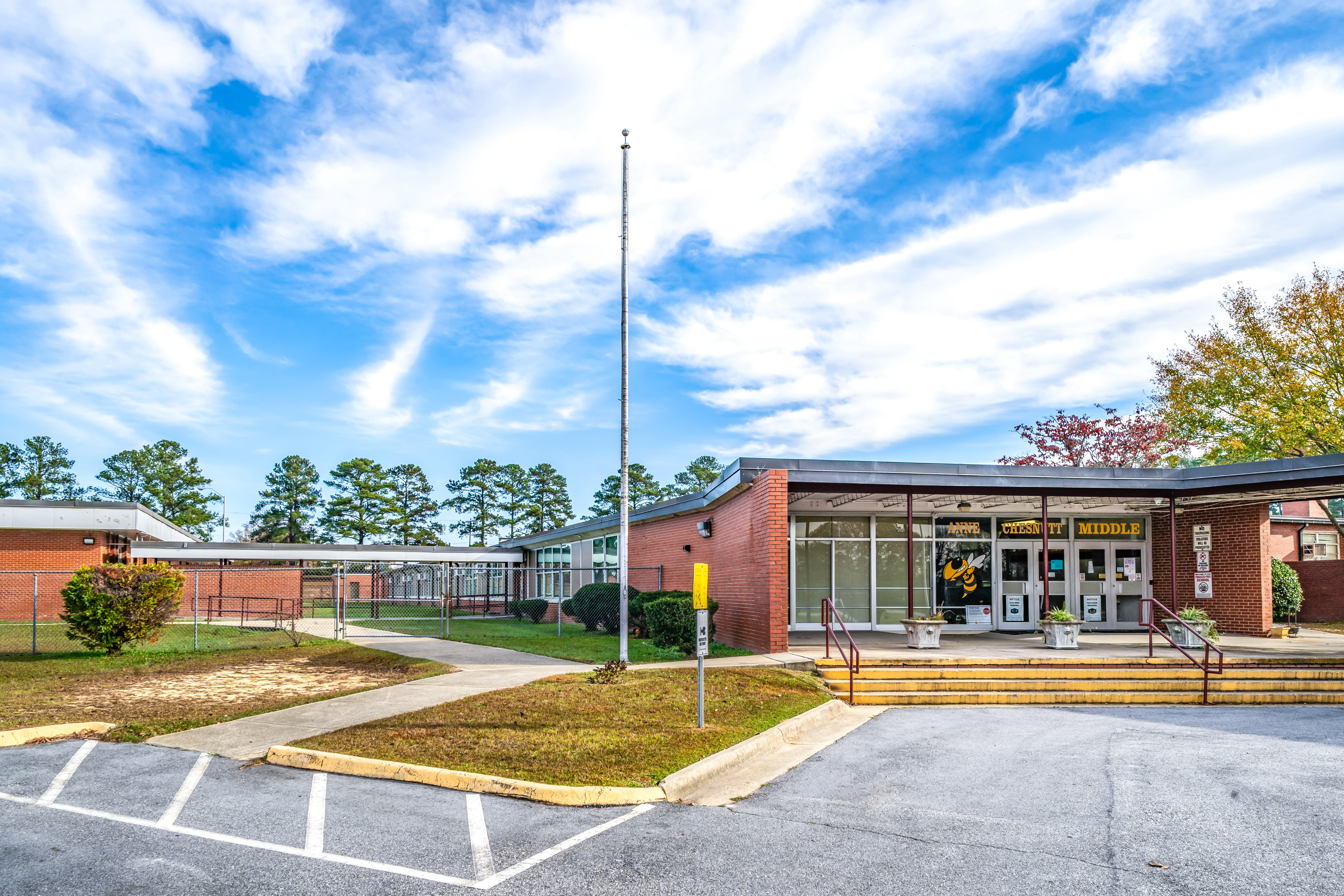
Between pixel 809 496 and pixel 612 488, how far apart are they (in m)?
57.5

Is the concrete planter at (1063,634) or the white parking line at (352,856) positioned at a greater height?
the concrete planter at (1063,634)

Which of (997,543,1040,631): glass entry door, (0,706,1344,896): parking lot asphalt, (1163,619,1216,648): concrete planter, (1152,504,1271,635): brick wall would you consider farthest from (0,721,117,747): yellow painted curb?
(1152,504,1271,635): brick wall

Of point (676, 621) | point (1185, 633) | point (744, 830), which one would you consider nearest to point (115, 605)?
point (676, 621)

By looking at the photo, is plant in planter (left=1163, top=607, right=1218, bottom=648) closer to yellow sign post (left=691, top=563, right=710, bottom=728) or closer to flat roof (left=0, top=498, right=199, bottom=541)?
yellow sign post (left=691, top=563, right=710, bottom=728)

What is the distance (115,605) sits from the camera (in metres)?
17.1

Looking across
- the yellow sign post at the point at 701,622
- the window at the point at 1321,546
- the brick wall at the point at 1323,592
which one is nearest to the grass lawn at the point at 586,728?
the yellow sign post at the point at 701,622

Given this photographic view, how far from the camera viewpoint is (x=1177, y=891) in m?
5.04

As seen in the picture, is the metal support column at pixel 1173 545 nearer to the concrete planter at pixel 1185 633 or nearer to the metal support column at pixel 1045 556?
the concrete planter at pixel 1185 633

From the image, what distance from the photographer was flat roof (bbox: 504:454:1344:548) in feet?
52.7

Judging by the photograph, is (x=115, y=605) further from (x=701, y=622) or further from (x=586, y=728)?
(x=701, y=622)

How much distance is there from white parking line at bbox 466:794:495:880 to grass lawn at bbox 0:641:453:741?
4763mm

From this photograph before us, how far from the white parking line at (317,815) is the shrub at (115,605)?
38.5 ft

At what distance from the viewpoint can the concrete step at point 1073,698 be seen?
40.0 feet

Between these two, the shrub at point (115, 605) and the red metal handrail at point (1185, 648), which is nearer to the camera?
the red metal handrail at point (1185, 648)
